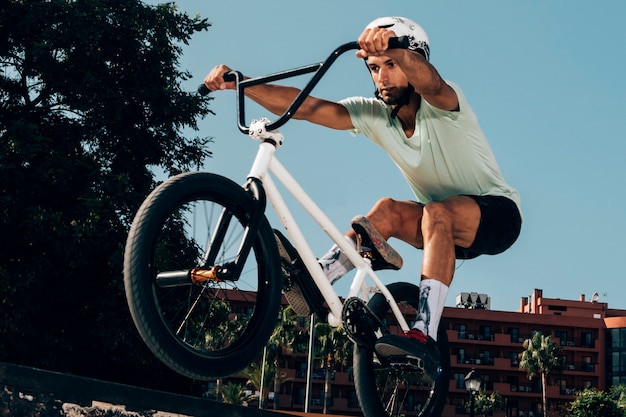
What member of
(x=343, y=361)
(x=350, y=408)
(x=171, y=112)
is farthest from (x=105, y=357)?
(x=350, y=408)

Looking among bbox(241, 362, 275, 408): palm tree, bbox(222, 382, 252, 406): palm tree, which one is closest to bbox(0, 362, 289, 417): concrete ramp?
bbox(241, 362, 275, 408): palm tree

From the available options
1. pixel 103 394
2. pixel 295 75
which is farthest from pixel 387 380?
pixel 103 394

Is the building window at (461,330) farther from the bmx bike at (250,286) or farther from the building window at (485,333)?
the bmx bike at (250,286)

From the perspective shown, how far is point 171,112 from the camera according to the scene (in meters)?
18.5

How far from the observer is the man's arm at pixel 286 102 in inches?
192

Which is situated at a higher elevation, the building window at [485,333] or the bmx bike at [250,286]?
the building window at [485,333]

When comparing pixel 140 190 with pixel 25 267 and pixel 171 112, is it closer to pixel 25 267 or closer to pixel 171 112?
pixel 171 112

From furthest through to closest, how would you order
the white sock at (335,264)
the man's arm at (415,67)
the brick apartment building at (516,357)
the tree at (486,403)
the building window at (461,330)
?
the building window at (461,330), the brick apartment building at (516,357), the tree at (486,403), the white sock at (335,264), the man's arm at (415,67)


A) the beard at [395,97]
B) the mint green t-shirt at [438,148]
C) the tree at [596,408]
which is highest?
the beard at [395,97]

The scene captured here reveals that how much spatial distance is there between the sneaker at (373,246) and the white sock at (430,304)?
0.30m

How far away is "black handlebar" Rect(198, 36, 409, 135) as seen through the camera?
4.33 metres

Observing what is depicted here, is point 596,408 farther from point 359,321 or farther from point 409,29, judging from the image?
point 409,29

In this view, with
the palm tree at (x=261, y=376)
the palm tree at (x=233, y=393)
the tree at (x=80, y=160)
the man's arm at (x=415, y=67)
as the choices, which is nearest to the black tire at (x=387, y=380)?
the man's arm at (x=415, y=67)

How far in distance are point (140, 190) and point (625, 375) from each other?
89955 mm
